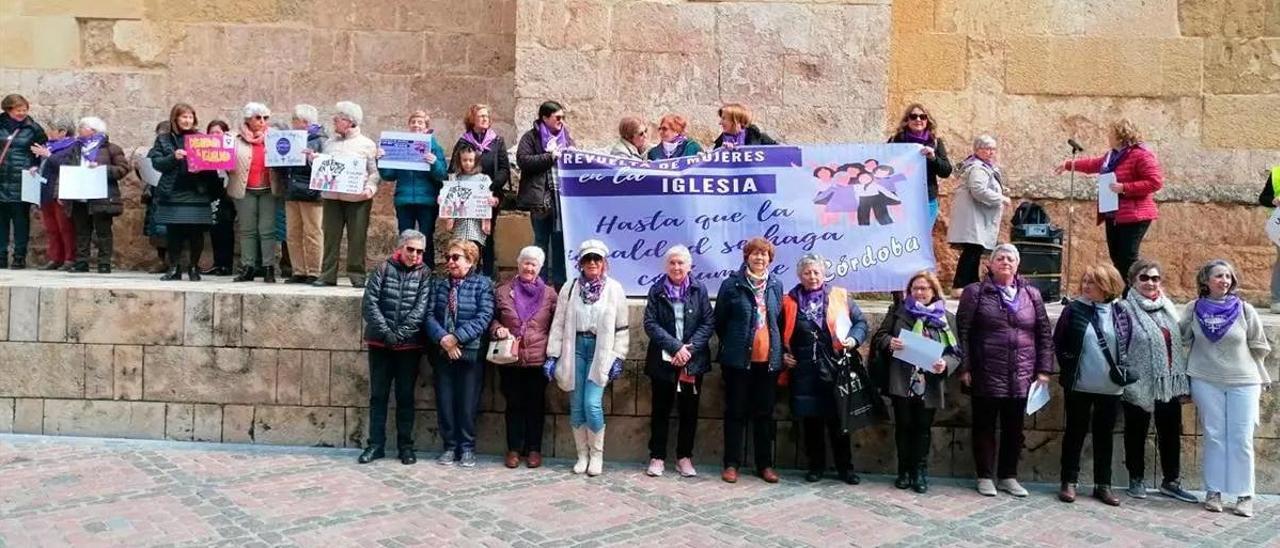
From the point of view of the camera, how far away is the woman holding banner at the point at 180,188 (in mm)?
8992

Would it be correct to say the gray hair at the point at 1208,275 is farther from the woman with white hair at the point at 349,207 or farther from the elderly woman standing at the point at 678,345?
the woman with white hair at the point at 349,207

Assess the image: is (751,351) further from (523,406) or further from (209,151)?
(209,151)

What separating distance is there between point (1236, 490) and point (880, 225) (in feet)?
9.71

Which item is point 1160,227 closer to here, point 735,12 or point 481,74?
point 735,12

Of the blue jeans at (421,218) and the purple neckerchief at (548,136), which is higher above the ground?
the purple neckerchief at (548,136)

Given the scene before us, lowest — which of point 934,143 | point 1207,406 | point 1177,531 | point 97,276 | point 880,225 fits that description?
point 1177,531

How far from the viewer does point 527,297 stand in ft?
24.5

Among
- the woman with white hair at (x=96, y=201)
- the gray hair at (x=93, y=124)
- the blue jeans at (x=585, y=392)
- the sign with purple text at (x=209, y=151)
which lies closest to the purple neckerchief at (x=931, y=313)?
the blue jeans at (x=585, y=392)

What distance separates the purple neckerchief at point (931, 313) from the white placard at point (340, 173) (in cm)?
444

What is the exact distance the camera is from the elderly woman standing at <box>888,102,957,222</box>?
8172 mm

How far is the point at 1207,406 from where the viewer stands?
22.9 ft

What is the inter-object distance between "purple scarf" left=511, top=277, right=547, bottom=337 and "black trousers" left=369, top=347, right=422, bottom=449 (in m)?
0.78

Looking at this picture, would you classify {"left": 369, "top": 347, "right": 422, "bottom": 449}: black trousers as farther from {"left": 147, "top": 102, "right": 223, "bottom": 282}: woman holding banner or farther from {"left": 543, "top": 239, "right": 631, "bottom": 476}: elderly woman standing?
{"left": 147, "top": 102, "right": 223, "bottom": 282}: woman holding banner

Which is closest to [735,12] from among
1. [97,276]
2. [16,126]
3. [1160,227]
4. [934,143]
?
[934,143]
